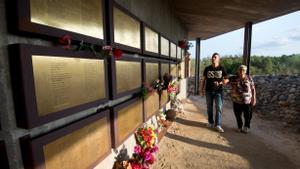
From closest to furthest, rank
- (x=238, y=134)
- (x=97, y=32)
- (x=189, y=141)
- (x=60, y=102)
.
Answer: (x=60, y=102)
(x=97, y=32)
(x=189, y=141)
(x=238, y=134)

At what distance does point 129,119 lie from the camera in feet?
5.75

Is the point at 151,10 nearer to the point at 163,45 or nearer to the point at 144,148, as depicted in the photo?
the point at 163,45

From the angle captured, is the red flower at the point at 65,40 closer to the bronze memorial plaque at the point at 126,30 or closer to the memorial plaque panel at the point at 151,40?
the bronze memorial plaque at the point at 126,30

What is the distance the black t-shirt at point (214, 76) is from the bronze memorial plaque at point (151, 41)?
1.21 m

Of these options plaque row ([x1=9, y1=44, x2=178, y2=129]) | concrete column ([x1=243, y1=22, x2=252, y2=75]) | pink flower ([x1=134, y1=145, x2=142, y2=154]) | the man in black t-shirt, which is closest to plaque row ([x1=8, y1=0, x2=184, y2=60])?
plaque row ([x1=9, y1=44, x2=178, y2=129])

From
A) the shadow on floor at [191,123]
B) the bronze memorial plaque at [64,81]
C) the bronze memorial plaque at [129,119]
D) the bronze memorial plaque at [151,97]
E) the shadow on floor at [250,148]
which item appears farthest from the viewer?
the shadow on floor at [191,123]

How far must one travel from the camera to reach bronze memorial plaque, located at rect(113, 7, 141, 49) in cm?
144

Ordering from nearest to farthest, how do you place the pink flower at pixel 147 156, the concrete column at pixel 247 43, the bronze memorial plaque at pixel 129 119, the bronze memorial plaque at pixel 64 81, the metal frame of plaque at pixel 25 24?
the metal frame of plaque at pixel 25 24 < the bronze memorial plaque at pixel 64 81 < the bronze memorial plaque at pixel 129 119 < the pink flower at pixel 147 156 < the concrete column at pixel 247 43

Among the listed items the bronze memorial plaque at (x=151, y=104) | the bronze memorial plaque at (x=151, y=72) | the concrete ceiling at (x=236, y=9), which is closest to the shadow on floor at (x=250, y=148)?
the bronze memorial plaque at (x=151, y=104)

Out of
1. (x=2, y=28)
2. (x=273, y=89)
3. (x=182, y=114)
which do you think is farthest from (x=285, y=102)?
(x=2, y=28)

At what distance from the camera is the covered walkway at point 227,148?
1.98m

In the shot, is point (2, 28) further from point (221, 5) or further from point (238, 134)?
point (221, 5)

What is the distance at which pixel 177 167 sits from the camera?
194 cm

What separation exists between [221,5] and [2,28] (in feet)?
12.1
